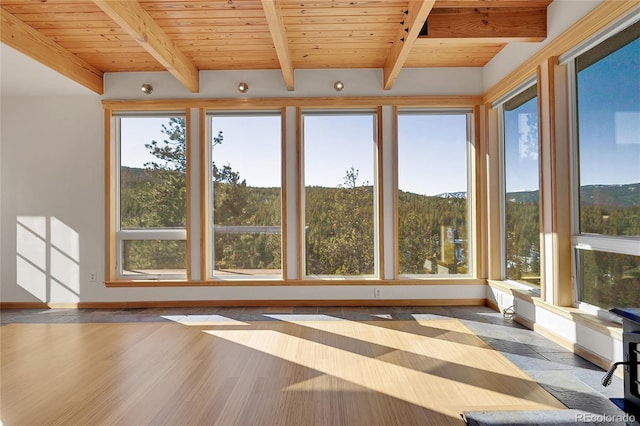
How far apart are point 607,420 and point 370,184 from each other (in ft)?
11.1

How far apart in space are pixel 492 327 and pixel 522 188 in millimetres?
1519

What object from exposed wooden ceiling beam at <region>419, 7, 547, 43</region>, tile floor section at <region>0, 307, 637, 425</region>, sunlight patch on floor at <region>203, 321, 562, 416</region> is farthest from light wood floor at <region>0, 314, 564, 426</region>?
exposed wooden ceiling beam at <region>419, 7, 547, 43</region>

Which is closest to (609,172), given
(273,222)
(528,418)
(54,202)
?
(528,418)

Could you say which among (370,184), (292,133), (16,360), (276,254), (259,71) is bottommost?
(16,360)

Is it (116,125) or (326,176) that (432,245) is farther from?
(116,125)

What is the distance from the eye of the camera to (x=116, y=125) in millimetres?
5020

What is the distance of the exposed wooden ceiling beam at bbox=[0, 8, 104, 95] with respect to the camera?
11.6ft

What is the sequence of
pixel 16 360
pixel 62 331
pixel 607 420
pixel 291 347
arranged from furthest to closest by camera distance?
pixel 62 331 → pixel 291 347 → pixel 16 360 → pixel 607 420

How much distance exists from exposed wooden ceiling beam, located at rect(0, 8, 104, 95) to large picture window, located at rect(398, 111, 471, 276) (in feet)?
12.8

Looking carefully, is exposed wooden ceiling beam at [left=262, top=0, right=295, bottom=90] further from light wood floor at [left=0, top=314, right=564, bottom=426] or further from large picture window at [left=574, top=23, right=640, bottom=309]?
light wood floor at [left=0, top=314, right=564, bottom=426]

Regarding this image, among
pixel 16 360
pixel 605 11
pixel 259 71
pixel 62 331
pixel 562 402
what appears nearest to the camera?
pixel 562 402

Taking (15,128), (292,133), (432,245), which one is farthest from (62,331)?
(432,245)

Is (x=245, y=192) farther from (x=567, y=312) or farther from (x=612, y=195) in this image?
(x=612, y=195)

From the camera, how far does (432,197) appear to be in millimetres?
4918
